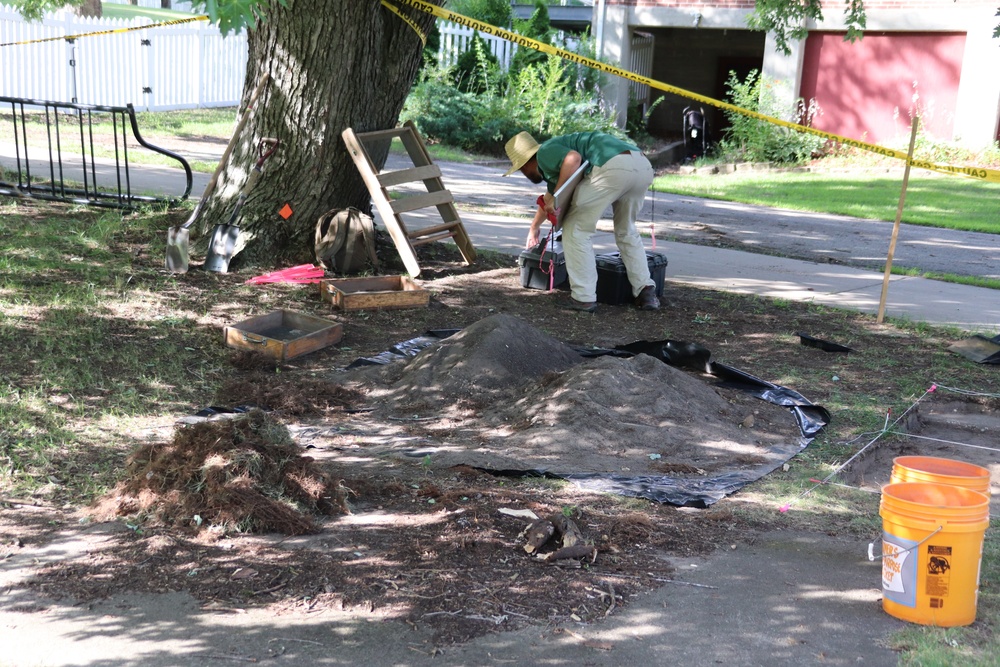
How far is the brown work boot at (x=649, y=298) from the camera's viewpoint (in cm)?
870

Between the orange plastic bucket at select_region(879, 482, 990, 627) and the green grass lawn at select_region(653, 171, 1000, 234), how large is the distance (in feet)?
35.7

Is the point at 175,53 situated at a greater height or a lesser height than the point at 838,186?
greater

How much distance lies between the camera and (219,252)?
8938 mm

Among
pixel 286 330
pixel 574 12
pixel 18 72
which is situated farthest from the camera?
pixel 574 12

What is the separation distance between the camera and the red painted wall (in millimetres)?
19812

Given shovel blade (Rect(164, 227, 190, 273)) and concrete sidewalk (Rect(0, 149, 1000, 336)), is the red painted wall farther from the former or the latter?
shovel blade (Rect(164, 227, 190, 273))

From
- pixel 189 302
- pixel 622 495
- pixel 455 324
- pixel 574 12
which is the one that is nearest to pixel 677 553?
pixel 622 495

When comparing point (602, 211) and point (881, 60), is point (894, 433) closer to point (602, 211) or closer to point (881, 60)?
point (602, 211)

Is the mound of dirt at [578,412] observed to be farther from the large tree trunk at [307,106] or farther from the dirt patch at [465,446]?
the large tree trunk at [307,106]

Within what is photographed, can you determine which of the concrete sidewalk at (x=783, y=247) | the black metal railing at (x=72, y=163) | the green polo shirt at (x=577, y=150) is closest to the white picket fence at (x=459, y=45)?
the concrete sidewalk at (x=783, y=247)

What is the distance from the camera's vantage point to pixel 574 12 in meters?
27.6

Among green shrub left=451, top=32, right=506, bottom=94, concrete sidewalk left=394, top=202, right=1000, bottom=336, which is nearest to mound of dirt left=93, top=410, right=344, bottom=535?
concrete sidewalk left=394, top=202, right=1000, bottom=336

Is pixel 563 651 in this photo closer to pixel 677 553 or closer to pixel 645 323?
pixel 677 553

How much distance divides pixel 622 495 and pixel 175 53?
754 inches
